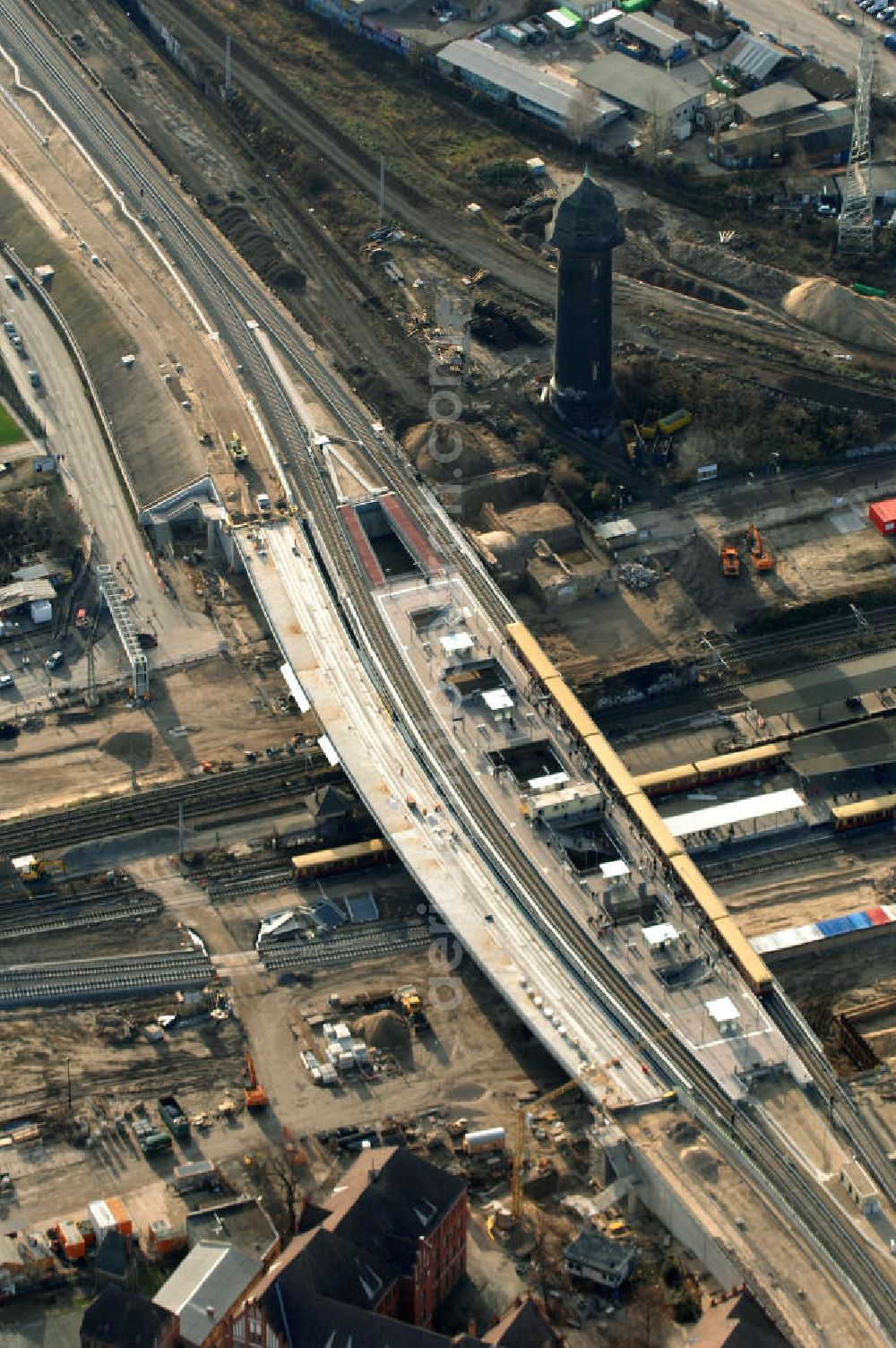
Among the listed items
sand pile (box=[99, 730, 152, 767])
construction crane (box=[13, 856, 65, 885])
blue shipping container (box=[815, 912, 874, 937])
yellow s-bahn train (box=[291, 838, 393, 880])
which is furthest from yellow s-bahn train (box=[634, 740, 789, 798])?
construction crane (box=[13, 856, 65, 885])

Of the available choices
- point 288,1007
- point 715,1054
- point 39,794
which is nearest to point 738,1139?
point 715,1054

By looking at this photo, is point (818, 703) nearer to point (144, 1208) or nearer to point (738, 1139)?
point (738, 1139)

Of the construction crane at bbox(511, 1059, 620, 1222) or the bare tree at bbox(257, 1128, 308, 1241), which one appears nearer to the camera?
the bare tree at bbox(257, 1128, 308, 1241)

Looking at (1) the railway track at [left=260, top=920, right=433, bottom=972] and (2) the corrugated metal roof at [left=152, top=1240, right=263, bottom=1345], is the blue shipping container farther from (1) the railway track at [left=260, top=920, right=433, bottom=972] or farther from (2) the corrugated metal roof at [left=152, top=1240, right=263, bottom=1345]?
(2) the corrugated metal roof at [left=152, top=1240, right=263, bottom=1345]

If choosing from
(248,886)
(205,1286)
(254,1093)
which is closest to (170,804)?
(248,886)

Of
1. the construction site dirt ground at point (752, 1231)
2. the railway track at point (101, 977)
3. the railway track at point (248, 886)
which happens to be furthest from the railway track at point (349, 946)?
the construction site dirt ground at point (752, 1231)

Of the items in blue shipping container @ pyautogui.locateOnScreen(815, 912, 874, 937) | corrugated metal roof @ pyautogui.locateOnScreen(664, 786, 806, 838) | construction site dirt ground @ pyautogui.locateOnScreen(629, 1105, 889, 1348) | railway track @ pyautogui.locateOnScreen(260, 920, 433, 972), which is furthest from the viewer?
corrugated metal roof @ pyautogui.locateOnScreen(664, 786, 806, 838)

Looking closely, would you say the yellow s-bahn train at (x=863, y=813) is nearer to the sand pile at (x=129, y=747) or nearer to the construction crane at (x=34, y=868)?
the sand pile at (x=129, y=747)
